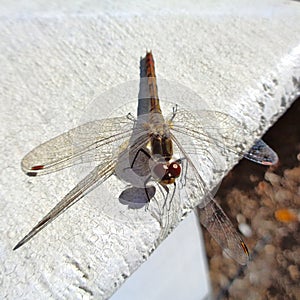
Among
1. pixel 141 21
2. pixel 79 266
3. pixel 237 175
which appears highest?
pixel 141 21

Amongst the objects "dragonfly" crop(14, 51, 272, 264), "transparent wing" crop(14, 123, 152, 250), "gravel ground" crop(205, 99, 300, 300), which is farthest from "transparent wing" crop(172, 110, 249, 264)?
"gravel ground" crop(205, 99, 300, 300)

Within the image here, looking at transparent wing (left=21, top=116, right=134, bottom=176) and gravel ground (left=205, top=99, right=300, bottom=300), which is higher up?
transparent wing (left=21, top=116, right=134, bottom=176)

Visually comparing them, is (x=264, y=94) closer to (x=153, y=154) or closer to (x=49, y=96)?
(x=153, y=154)

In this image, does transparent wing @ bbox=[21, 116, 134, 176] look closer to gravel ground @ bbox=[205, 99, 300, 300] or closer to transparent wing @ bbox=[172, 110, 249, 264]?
transparent wing @ bbox=[172, 110, 249, 264]

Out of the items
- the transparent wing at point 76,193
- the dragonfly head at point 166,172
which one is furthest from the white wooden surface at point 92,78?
the dragonfly head at point 166,172

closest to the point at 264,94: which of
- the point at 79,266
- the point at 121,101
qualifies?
the point at 121,101

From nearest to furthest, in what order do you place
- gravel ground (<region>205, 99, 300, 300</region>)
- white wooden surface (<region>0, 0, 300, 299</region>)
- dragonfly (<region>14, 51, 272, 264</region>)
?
white wooden surface (<region>0, 0, 300, 299</region>), dragonfly (<region>14, 51, 272, 264</region>), gravel ground (<region>205, 99, 300, 300</region>)
